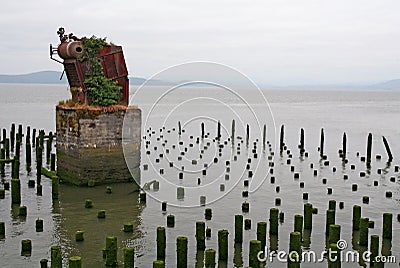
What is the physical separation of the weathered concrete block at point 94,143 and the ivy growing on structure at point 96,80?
1.97 feet

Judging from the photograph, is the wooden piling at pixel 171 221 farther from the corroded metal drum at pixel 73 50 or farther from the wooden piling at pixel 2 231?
the corroded metal drum at pixel 73 50

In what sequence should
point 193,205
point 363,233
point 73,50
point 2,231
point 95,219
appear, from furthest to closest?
1. point 73,50
2. point 193,205
3. point 95,219
4. point 2,231
5. point 363,233

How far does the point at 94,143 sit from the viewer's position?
1195 inches

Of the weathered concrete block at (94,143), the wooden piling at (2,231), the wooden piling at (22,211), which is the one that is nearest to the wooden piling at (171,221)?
the wooden piling at (2,231)

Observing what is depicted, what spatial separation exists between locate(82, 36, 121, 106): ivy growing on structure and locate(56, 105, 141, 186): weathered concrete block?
601 mm

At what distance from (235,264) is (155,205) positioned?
9631 mm

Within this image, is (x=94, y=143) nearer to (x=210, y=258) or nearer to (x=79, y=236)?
(x=79, y=236)

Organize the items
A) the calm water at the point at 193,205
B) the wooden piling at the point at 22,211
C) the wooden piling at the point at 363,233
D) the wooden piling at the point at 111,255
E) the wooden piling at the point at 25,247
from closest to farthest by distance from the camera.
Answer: the wooden piling at the point at 111,255, the wooden piling at the point at 25,247, the wooden piling at the point at 363,233, the calm water at the point at 193,205, the wooden piling at the point at 22,211

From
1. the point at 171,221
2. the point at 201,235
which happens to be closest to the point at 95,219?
the point at 171,221

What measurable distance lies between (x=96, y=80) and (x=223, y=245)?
15.8m

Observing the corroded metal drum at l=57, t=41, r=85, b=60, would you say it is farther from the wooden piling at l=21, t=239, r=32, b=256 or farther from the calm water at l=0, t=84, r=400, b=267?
the wooden piling at l=21, t=239, r=32, b=256

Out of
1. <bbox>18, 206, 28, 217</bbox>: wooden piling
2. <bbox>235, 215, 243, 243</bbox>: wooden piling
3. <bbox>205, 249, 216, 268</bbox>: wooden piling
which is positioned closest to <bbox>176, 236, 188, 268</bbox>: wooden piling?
<bbox>205, 249, 216, 268</bbox>: wooden piling

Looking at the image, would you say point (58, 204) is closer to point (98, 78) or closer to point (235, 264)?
point (98, 78)

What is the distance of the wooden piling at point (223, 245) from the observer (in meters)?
18.0
